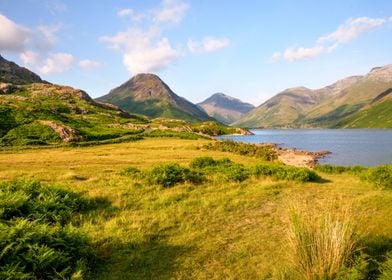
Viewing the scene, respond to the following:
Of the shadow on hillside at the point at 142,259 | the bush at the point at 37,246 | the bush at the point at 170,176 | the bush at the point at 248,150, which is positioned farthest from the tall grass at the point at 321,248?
the bush at the point at 248,150

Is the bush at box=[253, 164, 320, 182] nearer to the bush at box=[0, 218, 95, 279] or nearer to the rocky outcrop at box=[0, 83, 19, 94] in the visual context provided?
the bush at box=[0, 218, 95, 279]

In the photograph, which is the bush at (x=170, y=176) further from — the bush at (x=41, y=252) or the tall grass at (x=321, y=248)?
the tall grass at (x=321, y=248)

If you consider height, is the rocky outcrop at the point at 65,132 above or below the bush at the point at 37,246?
above

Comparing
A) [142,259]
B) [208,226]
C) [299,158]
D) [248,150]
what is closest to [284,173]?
[208,226]

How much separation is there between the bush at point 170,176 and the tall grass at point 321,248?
12.8 meters

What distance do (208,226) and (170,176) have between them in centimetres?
852

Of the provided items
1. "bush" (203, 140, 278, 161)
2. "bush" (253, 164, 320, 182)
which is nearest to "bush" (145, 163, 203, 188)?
"bush" (253, 164, 320, 182)

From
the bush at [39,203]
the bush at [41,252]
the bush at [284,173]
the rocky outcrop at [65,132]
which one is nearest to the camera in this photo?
the bush at [41,252]

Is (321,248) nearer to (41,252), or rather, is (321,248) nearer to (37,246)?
(41,252)

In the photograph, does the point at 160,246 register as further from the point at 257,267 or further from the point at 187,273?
the point at 257,267

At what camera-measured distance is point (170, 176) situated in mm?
22922

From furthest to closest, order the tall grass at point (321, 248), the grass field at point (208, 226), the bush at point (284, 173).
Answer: the bush at point (284, 173), the grass field at point (208, 226), the tall grass at point (321, 248)

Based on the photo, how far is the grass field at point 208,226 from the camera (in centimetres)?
1098

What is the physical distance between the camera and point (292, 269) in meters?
10.0
